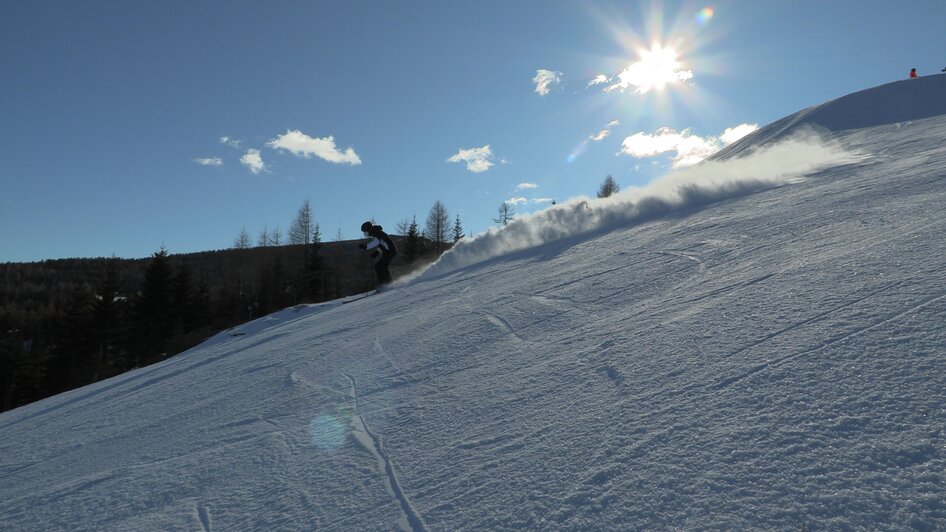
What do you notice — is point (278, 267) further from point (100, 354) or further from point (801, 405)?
point (801, 405)

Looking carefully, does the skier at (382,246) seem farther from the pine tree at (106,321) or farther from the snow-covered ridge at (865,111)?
the pine tree at (106,321)

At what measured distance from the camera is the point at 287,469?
323 cm

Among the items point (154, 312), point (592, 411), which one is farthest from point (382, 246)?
point (154, 312)

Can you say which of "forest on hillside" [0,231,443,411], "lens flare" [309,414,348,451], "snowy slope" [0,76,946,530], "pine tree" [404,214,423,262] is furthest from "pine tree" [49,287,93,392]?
"lens flare" [309,414,348,451]

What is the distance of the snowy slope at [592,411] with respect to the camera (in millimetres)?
2055

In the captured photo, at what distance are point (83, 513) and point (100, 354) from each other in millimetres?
45601

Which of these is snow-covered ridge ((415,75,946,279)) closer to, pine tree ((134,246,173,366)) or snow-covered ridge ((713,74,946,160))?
snow-covered ridge ((713,74,946,160))

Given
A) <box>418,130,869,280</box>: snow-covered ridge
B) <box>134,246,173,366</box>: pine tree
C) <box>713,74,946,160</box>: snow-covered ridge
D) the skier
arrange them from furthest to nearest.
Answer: <box>134,246,173,366</box>: pine tree → <box>713,74,946,160</box>: snow-covered ridge → the skier → <box>418,130,869,280</box>: snow-covered ridge

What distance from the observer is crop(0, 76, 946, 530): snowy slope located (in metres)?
2.05

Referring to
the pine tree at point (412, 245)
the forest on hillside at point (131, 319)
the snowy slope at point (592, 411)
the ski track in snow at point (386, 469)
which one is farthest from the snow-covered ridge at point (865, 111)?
the pine tree at point (412, 245)

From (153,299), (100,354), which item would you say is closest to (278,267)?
(153,299)

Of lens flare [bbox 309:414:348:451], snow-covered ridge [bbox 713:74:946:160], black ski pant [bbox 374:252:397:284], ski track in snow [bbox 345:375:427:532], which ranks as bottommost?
→ ski track in snow [bbox 345:375:427:532]

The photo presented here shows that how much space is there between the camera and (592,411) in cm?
295

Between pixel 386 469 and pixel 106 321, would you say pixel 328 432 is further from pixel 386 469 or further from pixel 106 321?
pixel 106 321
